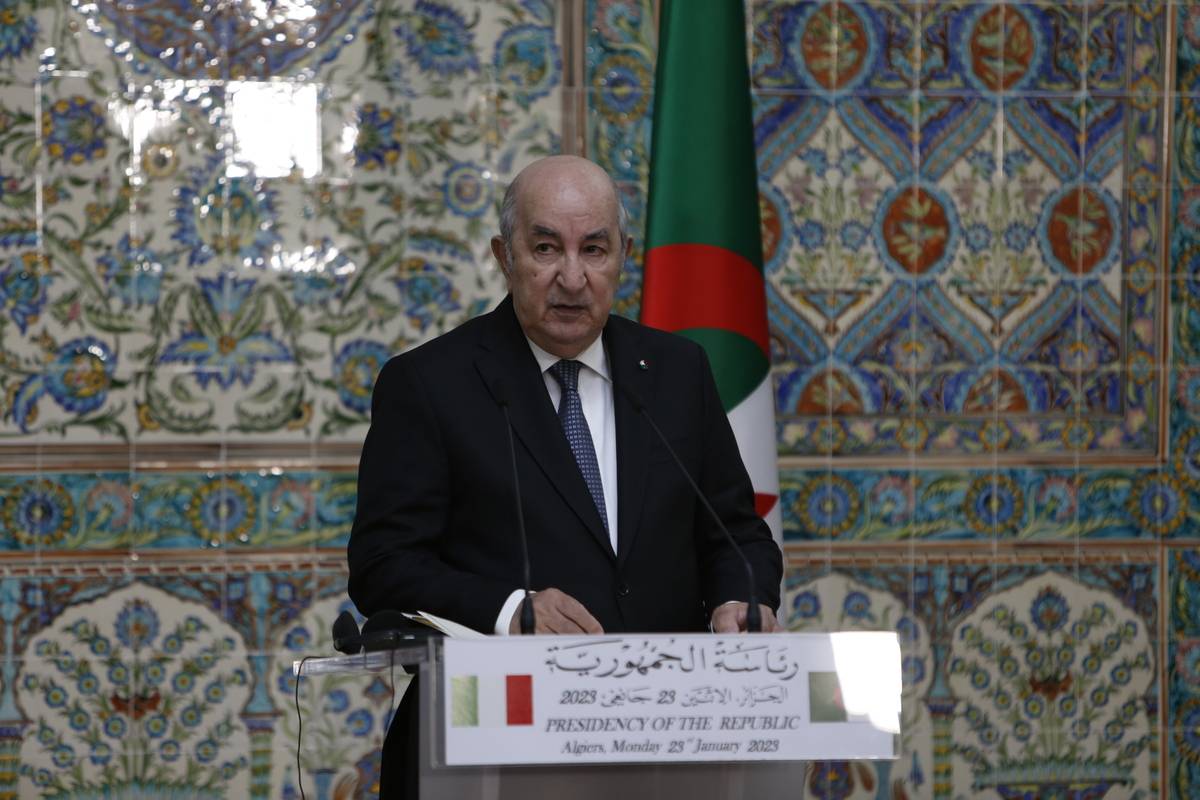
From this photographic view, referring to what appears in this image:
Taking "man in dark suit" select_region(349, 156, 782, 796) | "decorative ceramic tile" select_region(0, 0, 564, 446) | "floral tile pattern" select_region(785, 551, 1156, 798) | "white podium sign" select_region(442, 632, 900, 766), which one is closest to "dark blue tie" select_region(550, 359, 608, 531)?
"man in dark suit" select_region(349, 156, 782, 796)

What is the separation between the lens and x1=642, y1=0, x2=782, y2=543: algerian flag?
374 cm

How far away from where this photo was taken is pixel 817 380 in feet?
13.6

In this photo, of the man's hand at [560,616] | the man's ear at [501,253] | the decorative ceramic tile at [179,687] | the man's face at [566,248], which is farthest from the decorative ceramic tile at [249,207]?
the man's hand at [560,616]

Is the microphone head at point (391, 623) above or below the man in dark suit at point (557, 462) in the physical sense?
below

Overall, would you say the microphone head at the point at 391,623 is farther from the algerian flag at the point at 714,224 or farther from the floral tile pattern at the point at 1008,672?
the floral tile pattern at the point at 1008,672

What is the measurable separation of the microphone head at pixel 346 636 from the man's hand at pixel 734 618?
49cm

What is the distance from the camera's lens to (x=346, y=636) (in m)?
2.08

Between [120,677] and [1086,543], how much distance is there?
99.6 inches

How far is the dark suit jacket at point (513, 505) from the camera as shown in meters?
2.24

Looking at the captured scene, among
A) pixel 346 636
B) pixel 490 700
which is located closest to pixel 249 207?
pixel 346 636

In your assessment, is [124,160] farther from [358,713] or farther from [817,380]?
[817,380]

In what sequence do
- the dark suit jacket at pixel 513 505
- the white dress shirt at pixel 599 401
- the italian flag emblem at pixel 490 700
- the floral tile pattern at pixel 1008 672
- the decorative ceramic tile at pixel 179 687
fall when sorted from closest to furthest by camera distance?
the italian flag emblem at pixel 490 700, the dark suit jacket at pixel 513 505, the white dress shirt at pixel 599 401, the decorative ceramic tile at pixel 179 687, the floral tile pattern at pixel 1008 672

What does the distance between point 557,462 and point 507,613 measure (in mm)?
282

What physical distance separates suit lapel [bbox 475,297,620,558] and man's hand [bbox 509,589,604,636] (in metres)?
0.27
